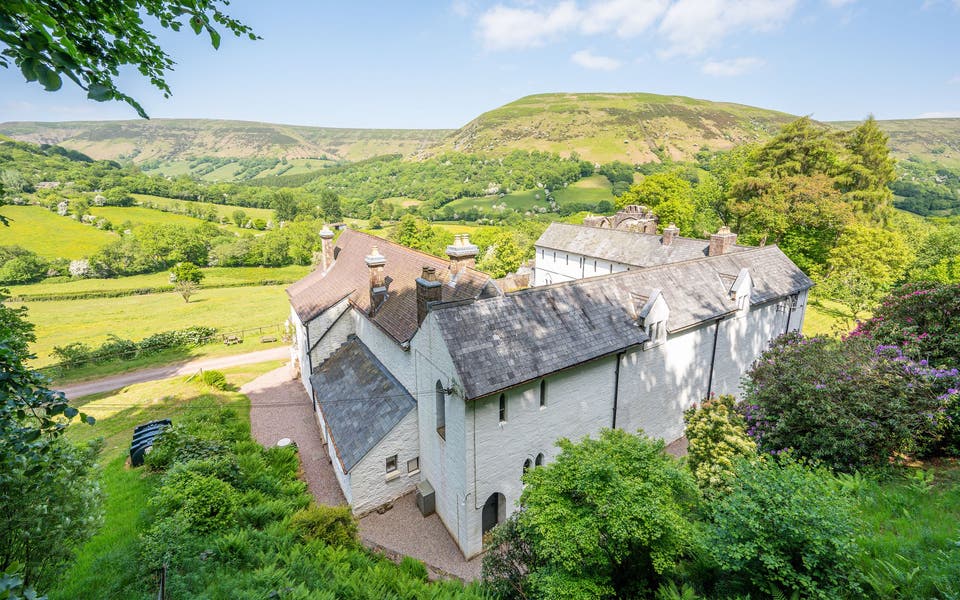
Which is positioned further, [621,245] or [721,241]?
[621,245]

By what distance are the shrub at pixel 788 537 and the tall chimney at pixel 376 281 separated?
59.2ft

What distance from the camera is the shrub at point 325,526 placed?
1320 cm

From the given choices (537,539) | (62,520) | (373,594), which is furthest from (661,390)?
(62,520)

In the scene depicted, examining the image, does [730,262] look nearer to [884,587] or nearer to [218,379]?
[884,587]

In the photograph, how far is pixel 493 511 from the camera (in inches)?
642

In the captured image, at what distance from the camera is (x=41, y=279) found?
66.2m

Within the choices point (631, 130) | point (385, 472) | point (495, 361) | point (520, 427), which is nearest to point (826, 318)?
point (520, 427)

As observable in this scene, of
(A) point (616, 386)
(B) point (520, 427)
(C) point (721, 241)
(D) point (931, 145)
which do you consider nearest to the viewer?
(B) point (520, 427)

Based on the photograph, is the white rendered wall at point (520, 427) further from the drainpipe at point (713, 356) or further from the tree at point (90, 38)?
the tree at point (90, 38)

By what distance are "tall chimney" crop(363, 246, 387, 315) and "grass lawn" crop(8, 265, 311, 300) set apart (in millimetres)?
61463

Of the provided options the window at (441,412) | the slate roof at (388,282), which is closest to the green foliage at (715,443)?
the window at (441,412)

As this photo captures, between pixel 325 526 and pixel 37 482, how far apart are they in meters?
9.22

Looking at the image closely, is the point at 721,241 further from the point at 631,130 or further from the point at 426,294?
the point at 631,130

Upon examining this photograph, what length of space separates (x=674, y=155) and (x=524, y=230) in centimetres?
9812
